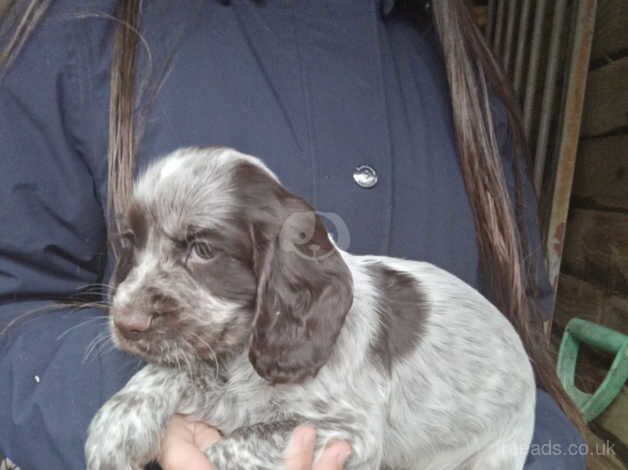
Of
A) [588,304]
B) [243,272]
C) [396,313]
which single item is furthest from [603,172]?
[243,272]

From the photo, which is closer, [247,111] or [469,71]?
[247,111]

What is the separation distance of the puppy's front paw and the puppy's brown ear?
1.00ft

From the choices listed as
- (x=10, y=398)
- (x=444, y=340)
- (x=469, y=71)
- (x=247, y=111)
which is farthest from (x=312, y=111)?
(x=10, y=398)

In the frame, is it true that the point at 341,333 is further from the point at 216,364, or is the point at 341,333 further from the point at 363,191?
the point at 363,191

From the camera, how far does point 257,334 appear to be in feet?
5.19

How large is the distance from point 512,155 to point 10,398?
Result: 172 centimetres

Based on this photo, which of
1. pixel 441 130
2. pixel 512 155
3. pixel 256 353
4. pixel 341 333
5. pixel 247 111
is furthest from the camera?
pixel 512 155

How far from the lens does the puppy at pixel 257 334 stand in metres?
1.57

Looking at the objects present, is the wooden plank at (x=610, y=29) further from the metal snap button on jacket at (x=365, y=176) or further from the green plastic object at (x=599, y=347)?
the metal snap button on jacket at (x=365, y=176)

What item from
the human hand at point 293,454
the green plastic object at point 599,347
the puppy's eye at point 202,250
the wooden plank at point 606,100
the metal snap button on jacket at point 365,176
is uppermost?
the wooden plank at point 606,100

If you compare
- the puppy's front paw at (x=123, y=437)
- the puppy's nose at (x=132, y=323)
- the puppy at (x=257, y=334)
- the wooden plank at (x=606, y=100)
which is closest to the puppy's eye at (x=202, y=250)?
the puppy at (x=257, y=334)

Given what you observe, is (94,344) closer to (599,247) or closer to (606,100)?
(599,247)

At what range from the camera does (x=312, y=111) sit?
2012 mm

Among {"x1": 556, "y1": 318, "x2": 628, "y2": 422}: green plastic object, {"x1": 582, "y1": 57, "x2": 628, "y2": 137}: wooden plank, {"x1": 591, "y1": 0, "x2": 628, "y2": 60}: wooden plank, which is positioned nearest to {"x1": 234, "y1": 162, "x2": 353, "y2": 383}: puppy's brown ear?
{"x1": 556, "y1": 318, "x2": 628, "y2": 422}: green plastic object
